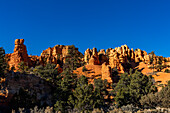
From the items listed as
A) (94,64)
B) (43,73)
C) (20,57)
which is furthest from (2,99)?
(94,64)

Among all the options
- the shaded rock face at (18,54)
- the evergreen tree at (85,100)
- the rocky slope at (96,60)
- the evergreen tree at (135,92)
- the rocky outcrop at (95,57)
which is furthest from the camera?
the rocky outcrop at (95,57)

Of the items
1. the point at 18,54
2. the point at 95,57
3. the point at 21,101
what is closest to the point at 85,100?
the point at 21,101

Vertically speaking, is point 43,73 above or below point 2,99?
above

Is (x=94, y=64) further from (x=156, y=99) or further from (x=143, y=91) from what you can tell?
(x=156, y=99)

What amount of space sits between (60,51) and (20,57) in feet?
187

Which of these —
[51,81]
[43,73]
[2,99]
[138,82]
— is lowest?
[2,99]

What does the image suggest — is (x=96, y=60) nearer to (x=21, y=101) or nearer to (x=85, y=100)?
(x=85, y=100)

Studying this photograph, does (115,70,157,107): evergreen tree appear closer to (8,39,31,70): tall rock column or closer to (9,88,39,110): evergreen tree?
(9,88,39,110): evergreen tree

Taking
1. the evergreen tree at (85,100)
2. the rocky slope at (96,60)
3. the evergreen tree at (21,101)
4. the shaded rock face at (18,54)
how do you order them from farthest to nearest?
the rocky slope at (96,60), the shaded rock face at (18,54), the evergreen tree at (21,101), the evergreen tree at (85,100)

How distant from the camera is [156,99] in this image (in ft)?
87.6

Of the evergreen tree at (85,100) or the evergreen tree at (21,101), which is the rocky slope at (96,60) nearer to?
the evergreen tree at (85,100)

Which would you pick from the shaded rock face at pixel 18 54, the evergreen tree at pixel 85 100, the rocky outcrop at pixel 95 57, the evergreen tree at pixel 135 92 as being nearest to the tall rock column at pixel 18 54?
the shaded rock face at pixel 18 54

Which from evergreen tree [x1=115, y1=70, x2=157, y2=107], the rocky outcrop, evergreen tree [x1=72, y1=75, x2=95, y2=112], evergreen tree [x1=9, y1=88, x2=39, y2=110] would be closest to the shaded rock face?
evergreen tree [x1=9, y1=88, x2=39, y2=110]

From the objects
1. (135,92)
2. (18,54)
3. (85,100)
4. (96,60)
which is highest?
(18,54)
